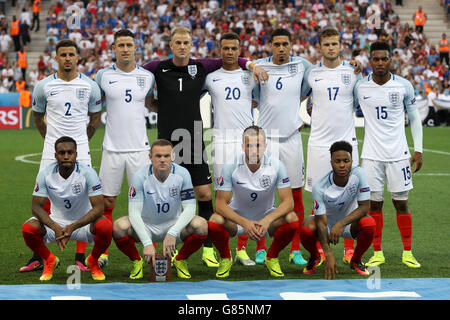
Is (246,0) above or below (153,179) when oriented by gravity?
above

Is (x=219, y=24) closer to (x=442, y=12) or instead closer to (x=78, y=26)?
(x=78, y=26)

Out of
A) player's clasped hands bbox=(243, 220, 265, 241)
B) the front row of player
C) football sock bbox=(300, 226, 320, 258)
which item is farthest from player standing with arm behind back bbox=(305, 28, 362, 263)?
player's clasped hands bbox=(243, 220, 265, 241)

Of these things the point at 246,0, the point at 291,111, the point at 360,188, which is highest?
the point at 246,0

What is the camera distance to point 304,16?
30.6m

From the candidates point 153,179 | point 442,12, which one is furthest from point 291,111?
point 442,12

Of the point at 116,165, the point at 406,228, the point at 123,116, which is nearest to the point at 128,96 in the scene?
the point at 123,116

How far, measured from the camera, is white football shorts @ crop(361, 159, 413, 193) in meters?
7.28

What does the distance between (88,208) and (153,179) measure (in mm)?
708

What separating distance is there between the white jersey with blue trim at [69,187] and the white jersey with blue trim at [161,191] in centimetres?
37

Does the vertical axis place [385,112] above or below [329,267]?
above

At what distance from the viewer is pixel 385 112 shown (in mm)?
7250

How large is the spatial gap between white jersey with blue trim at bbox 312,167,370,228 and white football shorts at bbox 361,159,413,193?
492 millimetres

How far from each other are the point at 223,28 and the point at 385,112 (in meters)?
23.1

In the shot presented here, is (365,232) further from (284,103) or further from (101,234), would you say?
(101,234)
